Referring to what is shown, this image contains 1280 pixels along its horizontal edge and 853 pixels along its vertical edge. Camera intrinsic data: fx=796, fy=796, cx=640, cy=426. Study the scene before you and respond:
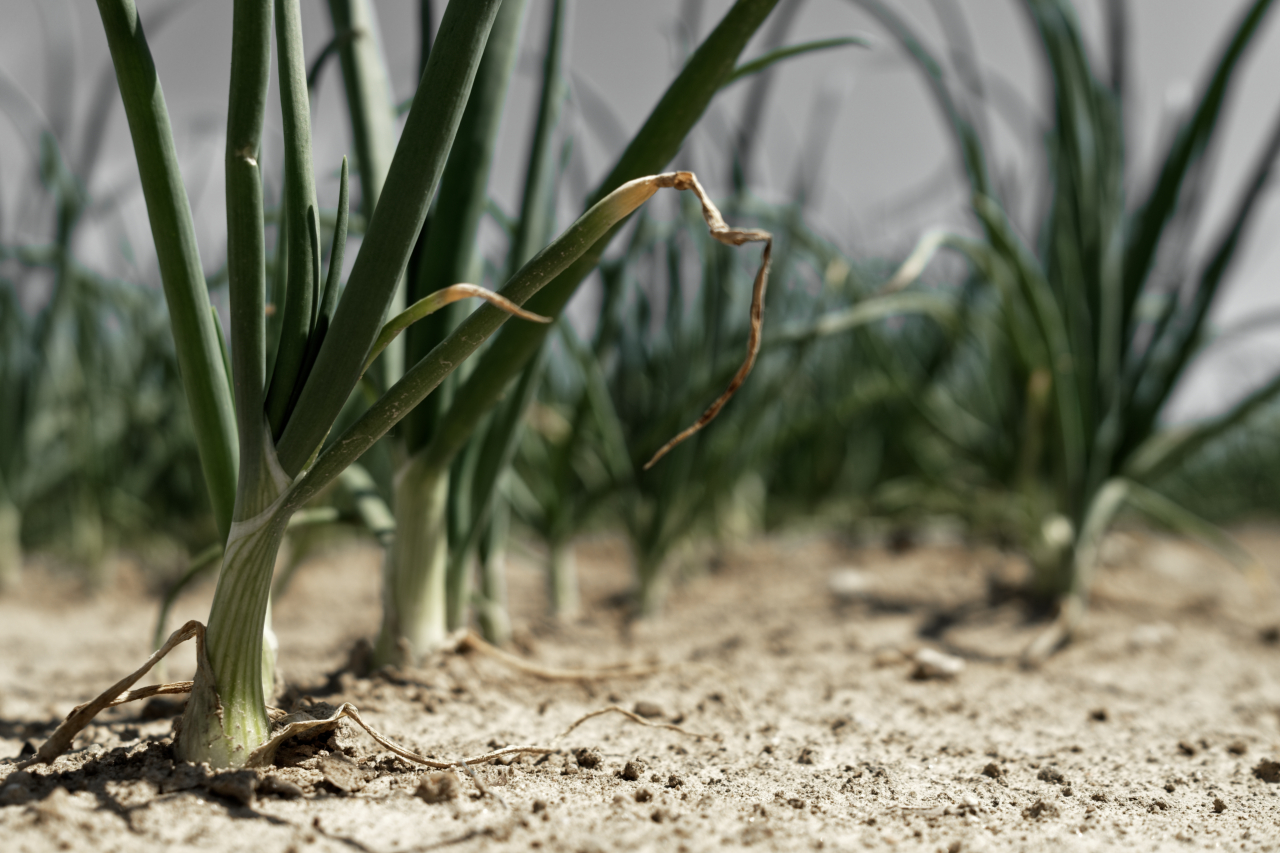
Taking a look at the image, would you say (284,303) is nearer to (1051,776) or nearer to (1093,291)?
(1051,776)

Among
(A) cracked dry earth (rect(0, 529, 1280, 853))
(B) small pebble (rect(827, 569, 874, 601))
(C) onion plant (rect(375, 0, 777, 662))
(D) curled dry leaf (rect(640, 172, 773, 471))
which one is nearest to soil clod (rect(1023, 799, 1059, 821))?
(A) cracked dry earth (rect(0, 529, 1280, 853))

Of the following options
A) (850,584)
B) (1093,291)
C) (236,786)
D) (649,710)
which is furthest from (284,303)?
(850,584)

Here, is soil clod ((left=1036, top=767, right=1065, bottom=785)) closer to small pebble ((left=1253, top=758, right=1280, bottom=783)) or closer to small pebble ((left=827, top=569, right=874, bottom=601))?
small pebble ((left=1253, top=758, right=1280, bottom=783))

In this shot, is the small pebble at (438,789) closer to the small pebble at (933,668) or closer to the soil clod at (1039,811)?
the soil clod at (1039,811)

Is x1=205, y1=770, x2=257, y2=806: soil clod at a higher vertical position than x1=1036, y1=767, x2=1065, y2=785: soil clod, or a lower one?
higher

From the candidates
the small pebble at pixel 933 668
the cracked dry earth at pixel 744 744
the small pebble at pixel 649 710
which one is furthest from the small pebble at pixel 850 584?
the small pebble at pixel 649 710
